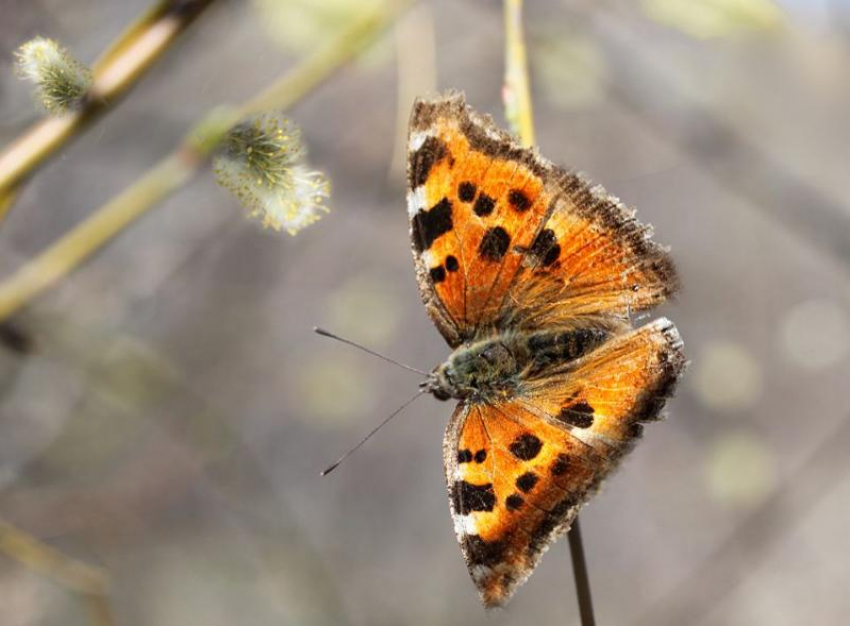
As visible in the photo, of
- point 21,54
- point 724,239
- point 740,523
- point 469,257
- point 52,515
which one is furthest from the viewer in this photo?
point 724,239

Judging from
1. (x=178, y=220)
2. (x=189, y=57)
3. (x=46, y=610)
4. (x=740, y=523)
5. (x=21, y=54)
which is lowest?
(x=740, y=523)

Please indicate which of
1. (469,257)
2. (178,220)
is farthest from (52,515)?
(469,257)

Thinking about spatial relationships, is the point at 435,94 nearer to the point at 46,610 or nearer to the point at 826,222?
the point at 46,610

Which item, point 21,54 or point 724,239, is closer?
point 21,54

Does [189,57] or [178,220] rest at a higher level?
[178,220]

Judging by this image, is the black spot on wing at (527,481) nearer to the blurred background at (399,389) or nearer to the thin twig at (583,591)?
the thin twig at (583,591)

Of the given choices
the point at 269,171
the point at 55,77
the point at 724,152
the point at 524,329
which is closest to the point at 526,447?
the point at 524,329

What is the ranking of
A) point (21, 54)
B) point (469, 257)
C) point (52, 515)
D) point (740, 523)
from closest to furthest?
point (21, 54) < point (469, 257) < point (52, 515) < point (740, 523)
